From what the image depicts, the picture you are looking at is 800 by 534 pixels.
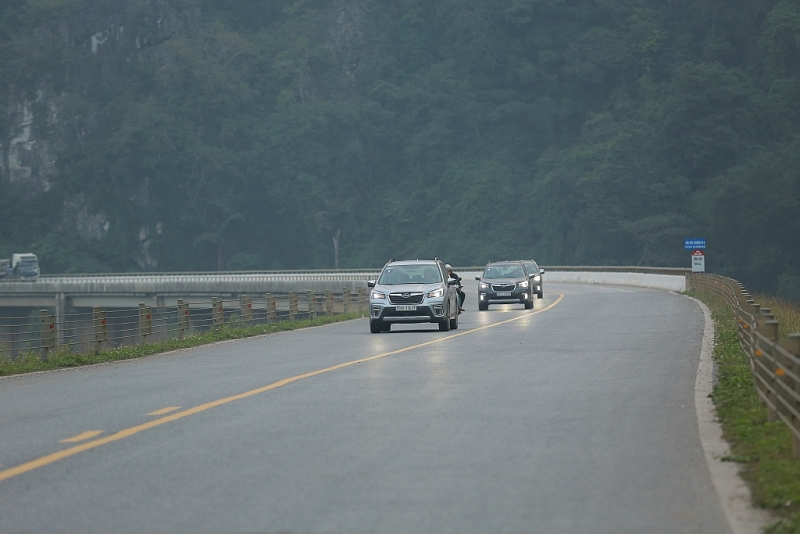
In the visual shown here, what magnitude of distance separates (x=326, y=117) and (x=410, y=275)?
291ft

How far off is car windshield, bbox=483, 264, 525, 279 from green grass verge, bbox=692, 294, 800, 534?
2616 centimetres

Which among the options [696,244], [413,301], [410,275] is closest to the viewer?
[413,301]

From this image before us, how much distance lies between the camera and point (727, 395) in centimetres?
1454

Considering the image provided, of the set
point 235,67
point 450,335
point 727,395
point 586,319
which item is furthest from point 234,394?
point 235,67

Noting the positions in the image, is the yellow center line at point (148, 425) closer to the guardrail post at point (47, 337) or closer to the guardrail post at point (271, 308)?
the guardrail post at point (47, 337)

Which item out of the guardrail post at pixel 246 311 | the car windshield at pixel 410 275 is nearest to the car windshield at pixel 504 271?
the guardrail post at pixel 246 311

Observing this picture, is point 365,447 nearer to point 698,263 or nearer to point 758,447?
point 758,447

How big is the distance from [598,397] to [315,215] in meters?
103

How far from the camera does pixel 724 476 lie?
31.0 ft

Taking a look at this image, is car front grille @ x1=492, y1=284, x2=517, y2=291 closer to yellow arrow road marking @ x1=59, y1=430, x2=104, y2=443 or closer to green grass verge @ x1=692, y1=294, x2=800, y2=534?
green grass verge @ x1=692, y1=294, x2=800, y2=534

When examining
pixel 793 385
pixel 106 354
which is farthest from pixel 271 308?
pixel 793 385

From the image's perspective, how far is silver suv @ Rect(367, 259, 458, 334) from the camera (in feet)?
96.6

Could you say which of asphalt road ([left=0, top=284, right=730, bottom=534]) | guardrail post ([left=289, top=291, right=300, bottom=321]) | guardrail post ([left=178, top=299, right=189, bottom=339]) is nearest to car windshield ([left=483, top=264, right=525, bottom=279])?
guardrail post ([left=289, top=291, right=300, bottom=321])

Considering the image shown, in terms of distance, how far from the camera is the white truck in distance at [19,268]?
92375mm
